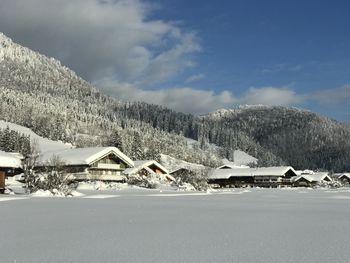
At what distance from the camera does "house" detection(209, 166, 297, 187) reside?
331 feet

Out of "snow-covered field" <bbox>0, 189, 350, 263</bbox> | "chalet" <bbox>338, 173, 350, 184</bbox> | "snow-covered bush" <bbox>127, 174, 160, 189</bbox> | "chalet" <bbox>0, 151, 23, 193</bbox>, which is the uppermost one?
"chalet" <bbox>338, 173, 350, 184</bbox>

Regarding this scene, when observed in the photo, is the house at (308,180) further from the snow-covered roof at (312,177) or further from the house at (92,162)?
the house at (92,162)

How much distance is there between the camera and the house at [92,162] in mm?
61875

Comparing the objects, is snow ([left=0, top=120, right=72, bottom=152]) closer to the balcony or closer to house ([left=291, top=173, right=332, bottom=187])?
the balcony

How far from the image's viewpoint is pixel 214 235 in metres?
10.8

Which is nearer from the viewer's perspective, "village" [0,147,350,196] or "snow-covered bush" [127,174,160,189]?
"village" [0,147,350,196]

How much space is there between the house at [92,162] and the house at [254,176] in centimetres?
3800

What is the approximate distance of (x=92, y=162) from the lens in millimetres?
61781

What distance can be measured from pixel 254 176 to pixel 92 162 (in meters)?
50.4

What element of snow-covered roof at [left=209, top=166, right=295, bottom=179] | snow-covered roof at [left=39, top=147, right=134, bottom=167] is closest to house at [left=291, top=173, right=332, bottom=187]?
snow-covered roof at [left=209, top=166, right=295, bottom=179]

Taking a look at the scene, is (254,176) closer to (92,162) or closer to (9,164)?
(92,162)

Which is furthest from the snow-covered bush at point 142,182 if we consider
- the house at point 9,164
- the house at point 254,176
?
the house at point 254,176

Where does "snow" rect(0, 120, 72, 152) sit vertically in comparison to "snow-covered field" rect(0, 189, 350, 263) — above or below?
above

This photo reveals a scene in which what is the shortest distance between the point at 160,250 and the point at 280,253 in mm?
2113
